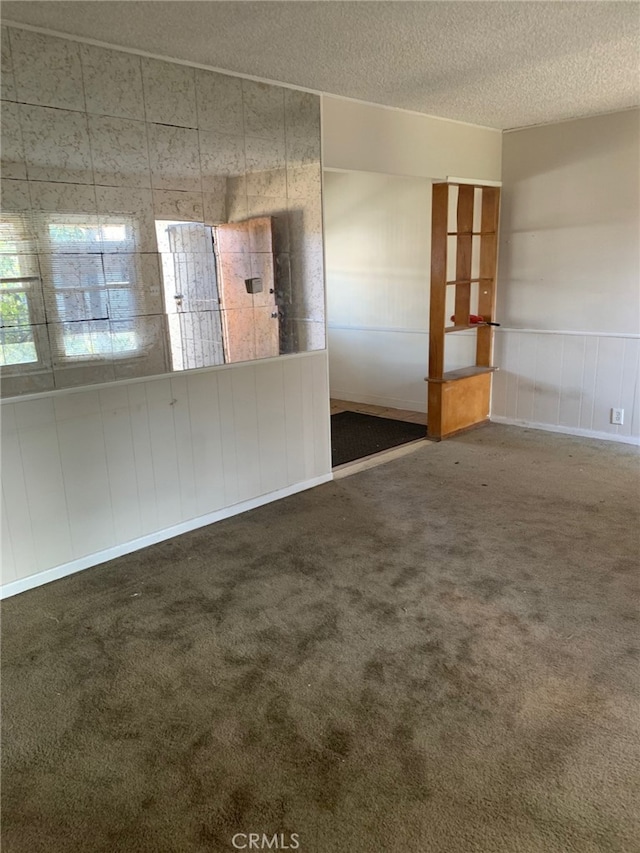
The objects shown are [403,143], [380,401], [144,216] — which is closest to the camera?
[144,216]

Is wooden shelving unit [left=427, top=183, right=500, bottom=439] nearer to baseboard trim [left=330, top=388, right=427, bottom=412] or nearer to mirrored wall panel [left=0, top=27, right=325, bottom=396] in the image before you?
baseboard trim [left=330, top=388, right=427, bottom=412]

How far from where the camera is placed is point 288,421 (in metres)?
3.85

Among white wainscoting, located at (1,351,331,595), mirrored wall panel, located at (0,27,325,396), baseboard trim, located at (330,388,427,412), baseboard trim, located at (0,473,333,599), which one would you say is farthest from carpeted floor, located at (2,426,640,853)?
Result: baseboard trim, located at (330,388,427,412)

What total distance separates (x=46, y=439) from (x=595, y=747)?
97.9 inches

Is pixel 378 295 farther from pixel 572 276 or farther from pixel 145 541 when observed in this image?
pixel 145 541

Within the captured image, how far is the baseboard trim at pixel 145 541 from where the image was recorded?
9.25ft

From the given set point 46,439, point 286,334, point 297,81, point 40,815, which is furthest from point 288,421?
point 40,815

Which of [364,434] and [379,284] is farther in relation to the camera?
[379,284]

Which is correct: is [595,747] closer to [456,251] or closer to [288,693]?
[288,693]

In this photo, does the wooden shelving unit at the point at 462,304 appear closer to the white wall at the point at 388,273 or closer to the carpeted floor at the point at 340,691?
the white wall at the point at 388,273

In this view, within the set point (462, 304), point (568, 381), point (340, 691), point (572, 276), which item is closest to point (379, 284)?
point (462, 304)

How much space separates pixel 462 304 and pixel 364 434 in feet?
4.65

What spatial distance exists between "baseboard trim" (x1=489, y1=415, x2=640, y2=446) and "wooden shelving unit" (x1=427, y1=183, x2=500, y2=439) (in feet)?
0.56

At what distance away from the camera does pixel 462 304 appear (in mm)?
5230
